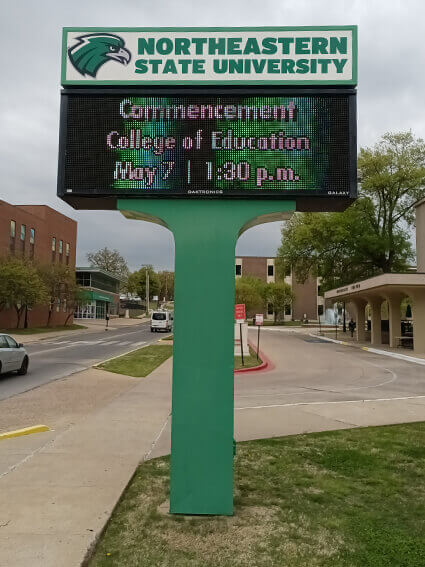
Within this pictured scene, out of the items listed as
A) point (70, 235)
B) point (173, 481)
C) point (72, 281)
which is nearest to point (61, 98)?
point (173, 481)

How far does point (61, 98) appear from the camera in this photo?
17.2 ft

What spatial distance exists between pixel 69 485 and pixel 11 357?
11.4m

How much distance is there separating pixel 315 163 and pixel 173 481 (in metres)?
3.40

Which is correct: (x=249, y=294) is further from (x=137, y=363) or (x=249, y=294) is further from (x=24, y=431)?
(x=24, y=431)

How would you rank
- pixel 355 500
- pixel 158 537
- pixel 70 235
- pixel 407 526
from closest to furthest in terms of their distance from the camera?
pixel 158 537
pixel 407 526
pixel 355 500
pixel 70 235

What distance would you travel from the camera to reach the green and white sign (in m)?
5.16

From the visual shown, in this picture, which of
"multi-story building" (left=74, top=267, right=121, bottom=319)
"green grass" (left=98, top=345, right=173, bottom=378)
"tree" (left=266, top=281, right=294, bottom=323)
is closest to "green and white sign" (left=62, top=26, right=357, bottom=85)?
"green grass" (left=98, top=345, right=173, bottom=378)

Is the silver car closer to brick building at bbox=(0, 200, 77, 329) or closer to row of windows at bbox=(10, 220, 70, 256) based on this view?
brick building at bbox=(0, 200, 77, 329)

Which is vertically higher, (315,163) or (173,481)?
(315,163)

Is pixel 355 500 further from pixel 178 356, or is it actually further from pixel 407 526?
pixel 178 356

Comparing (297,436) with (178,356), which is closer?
(178,356)

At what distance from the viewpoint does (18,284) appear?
137 ft

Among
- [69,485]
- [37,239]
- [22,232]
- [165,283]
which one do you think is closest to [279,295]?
[37,239]

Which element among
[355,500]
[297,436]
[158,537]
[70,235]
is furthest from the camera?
[70,235]
